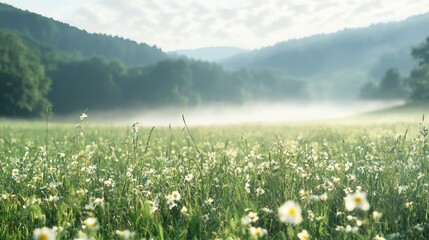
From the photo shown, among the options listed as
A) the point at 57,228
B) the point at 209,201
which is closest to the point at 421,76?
the point at 209,201

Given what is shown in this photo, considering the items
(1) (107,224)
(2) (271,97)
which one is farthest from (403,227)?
(2) (271,97)

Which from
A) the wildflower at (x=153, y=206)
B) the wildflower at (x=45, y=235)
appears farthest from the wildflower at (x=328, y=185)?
the wildflower at (x=45, y=235)

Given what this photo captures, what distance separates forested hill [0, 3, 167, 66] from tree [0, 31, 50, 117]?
4001 cm

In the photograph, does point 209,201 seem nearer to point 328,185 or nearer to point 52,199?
point 328,185

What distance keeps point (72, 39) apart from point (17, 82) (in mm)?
84780

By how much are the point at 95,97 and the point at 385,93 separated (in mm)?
76030

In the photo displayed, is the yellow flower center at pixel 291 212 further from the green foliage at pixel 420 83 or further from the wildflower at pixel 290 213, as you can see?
the green foliage at pixel 420 83

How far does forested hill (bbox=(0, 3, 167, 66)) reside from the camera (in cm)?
13300

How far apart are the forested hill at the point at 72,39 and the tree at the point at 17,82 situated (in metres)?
40.0

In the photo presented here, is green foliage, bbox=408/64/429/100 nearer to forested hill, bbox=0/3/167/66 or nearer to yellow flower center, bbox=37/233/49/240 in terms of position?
forested hill, bbox=0/3/167/66

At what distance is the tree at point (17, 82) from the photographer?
2763 inches

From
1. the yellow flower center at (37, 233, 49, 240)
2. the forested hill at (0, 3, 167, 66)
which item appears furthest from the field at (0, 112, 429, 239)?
the forested hill at (0, 3, 167, 66)

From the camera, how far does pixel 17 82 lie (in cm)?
7125

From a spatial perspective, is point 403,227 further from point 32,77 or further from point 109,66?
point 109,66
